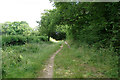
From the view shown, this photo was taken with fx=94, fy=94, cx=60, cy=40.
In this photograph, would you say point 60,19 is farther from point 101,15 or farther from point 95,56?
point 95,56

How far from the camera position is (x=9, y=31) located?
18.9 m

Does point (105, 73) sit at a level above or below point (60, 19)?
below

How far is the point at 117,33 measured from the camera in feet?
16.6

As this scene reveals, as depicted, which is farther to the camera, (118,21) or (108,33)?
(108,33)

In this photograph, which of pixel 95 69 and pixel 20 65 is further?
pixel 20 65

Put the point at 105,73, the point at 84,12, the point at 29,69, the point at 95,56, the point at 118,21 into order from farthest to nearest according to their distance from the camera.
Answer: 1. the point at 84,12
2. the point at 95,56
3. the point at 118,21
4. the point at 29,69
5. the point at 105,73

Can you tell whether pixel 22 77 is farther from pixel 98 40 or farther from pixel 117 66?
pixel 98 40

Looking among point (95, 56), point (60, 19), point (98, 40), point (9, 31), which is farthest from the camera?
point (9, 31)

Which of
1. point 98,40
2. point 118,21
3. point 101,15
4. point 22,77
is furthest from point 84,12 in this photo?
point 22,77

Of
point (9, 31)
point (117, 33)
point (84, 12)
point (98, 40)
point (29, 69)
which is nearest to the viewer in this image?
point (29, 69)

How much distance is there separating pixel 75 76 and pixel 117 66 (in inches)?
79.3

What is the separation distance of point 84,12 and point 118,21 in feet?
12.5

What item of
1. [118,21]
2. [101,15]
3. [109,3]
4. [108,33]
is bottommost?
[108,33]

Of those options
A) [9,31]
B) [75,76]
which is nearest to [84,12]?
[75,76]
